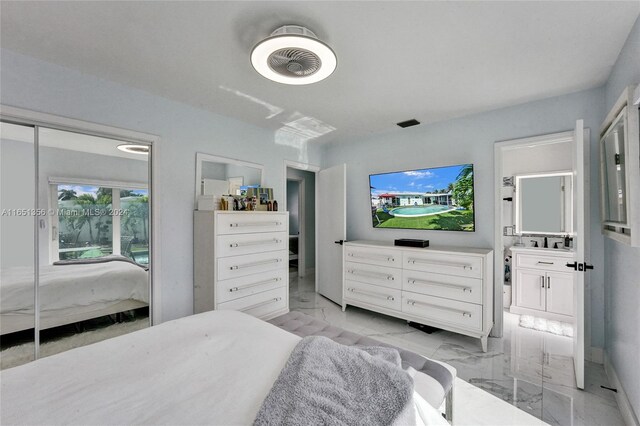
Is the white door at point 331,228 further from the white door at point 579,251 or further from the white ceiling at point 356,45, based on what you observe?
the white door at point 579,251

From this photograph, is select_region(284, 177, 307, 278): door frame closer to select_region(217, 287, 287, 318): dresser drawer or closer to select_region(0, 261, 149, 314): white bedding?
select_region(217, 287, 287, 318): dresser drawer

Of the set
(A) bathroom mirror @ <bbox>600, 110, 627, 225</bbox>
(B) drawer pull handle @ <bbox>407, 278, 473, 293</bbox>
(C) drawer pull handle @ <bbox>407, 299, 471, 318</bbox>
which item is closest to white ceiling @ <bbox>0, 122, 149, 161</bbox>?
(B) drawer pull handle @ <bbox>407, 278, 473, 293</bbox>

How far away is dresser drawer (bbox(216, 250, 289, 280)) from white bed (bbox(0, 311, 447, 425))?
1156 mm

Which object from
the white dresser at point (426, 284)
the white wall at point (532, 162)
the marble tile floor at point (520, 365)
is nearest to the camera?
the marble tile floor at point (520, 365)

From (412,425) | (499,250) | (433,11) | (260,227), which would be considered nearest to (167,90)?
(260,227)

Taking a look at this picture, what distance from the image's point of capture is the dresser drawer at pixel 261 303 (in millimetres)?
2721

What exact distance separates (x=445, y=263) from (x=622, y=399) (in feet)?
4.66

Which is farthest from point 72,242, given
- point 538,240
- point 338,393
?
point 538,240

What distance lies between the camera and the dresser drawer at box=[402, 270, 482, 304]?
259 centimetres

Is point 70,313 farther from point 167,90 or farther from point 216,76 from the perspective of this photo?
point 216,76

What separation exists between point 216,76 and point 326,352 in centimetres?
226

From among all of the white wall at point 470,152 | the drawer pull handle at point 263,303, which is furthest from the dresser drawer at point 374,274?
the drawer pull handle at point 263,303

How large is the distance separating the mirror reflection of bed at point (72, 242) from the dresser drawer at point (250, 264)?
2.34ft

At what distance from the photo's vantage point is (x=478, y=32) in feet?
5.49
